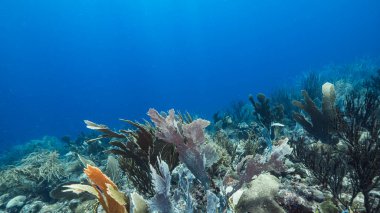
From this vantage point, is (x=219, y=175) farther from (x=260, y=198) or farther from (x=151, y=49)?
(x=151, y=49)

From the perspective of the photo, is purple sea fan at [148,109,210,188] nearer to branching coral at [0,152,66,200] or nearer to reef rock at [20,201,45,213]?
reef rock at [20,201,45,213]

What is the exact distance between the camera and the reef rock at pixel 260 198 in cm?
248

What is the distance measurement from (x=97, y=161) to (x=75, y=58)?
14242cm

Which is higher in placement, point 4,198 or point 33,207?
point 4,198

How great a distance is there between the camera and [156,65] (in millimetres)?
150375

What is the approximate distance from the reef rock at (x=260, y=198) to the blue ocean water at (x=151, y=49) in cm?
10723

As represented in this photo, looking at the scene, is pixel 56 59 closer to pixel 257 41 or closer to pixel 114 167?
pixel 257 41

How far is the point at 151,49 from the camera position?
149m

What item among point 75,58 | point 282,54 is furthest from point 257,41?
point 75,58

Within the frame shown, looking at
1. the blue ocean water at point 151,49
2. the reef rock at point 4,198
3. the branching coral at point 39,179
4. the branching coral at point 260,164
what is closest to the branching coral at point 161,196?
the branching coral at point 260,164

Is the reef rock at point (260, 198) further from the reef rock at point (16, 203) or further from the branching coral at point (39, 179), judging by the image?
the reef rock at point (16, 203)

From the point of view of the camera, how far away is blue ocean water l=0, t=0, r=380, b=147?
121375 millimetres

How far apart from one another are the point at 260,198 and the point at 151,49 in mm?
151100

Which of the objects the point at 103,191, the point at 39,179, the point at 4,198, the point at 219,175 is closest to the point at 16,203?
the point at 39,179
